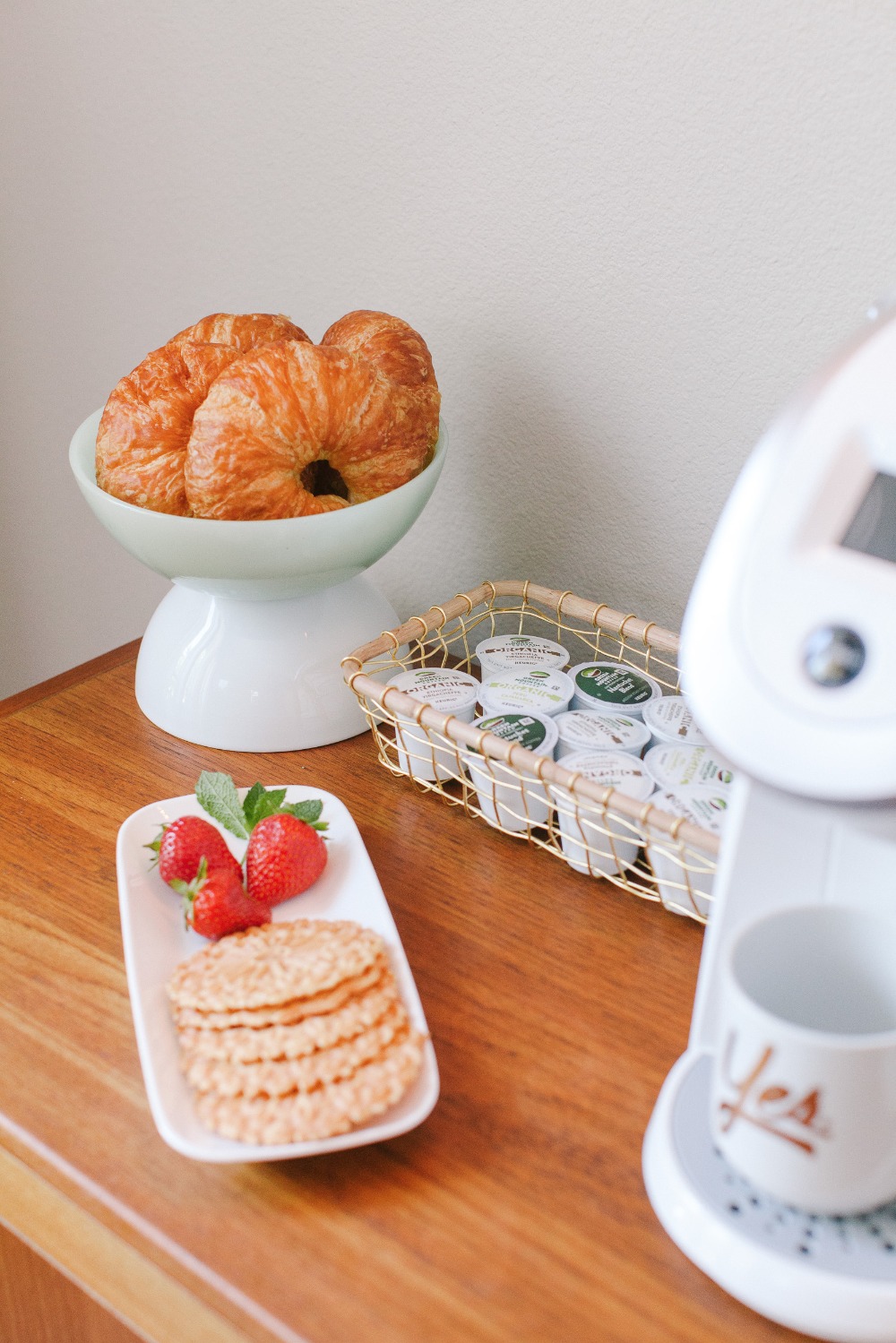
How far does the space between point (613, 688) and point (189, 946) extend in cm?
34

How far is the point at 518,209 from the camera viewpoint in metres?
0.86

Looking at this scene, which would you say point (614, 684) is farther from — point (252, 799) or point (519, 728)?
point (252, 799)

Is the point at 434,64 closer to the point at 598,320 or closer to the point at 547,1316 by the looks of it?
the point at 598,320

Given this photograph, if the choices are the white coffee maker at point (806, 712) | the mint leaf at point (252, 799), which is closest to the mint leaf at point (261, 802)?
the mint leaf at point (252, 799)

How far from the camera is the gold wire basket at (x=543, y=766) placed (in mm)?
636

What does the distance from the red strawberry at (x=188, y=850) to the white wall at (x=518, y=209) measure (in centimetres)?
41

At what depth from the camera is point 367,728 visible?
33.4 inches

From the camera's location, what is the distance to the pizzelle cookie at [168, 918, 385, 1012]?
21.1 inches

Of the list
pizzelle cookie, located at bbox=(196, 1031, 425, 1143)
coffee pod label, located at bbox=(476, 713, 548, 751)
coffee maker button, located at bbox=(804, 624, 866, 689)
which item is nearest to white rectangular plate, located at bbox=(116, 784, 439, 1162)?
pizzelle cookie, located at bbox=(196, 1031, 425, 1143)

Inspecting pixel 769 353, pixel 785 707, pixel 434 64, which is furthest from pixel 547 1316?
pixel 434 64

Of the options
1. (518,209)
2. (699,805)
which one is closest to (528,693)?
(699,805)

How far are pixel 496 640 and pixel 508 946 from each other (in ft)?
0.92

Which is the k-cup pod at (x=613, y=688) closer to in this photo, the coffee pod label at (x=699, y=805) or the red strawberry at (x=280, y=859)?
the coffee pod label at (x=699, y=805)

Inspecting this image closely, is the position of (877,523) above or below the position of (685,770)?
above
